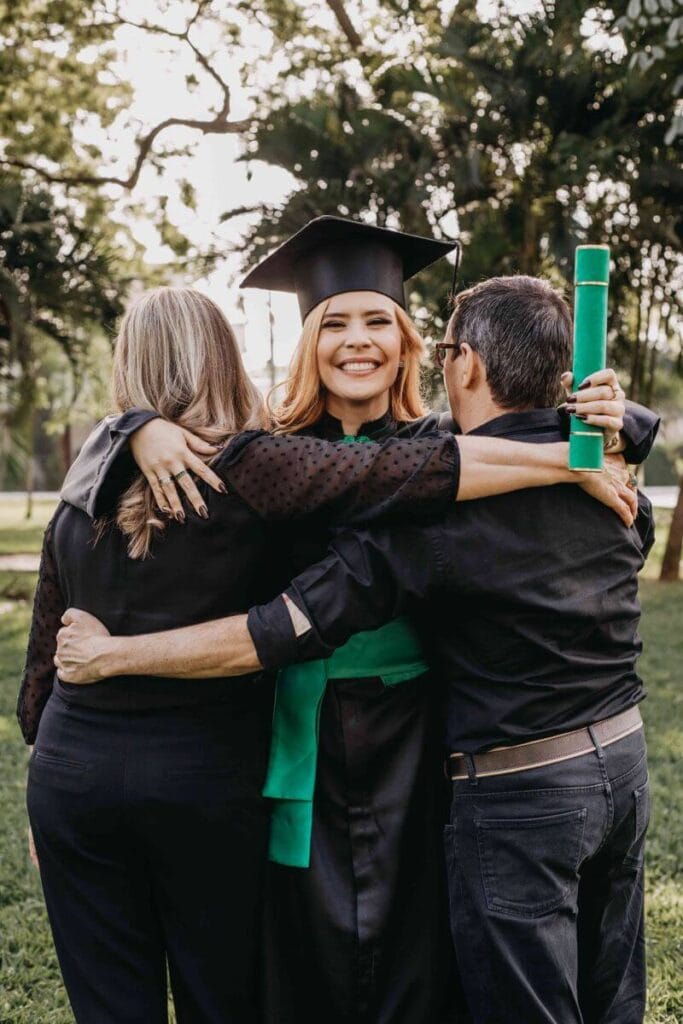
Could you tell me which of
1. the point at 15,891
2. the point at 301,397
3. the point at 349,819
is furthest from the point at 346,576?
the point at 15,891

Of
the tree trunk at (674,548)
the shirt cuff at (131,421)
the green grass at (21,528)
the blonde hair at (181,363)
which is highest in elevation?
the blonde hair at (181,363)

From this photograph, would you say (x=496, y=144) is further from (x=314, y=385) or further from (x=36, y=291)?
(x=314, y=385)

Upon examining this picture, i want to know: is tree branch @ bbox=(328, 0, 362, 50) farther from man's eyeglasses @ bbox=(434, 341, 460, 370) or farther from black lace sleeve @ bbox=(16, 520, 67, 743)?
black lace sleeve @ bbox=(16, 520, 67, 743)

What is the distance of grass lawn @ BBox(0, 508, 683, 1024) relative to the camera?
3584mm

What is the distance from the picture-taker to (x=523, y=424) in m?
2.27

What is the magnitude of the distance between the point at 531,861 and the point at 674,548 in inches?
485

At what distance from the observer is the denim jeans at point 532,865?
2.06 metres

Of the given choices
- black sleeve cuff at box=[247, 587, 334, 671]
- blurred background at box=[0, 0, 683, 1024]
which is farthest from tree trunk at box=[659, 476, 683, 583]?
black sleeve cuff at box=[247, 587, 334, 671]

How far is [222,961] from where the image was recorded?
2.29m

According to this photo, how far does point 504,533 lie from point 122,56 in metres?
16.2

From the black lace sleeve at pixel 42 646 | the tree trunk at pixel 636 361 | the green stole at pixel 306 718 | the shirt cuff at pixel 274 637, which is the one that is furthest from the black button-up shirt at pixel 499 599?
the tree trunk at pixel 636 361

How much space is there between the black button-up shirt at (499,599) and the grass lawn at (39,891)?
72.8 inches

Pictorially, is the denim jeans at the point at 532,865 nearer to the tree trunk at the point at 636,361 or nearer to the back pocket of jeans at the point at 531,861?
the back pocket of jeans at the point at 531,861

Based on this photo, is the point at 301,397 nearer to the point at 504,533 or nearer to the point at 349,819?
the point at 504,533
